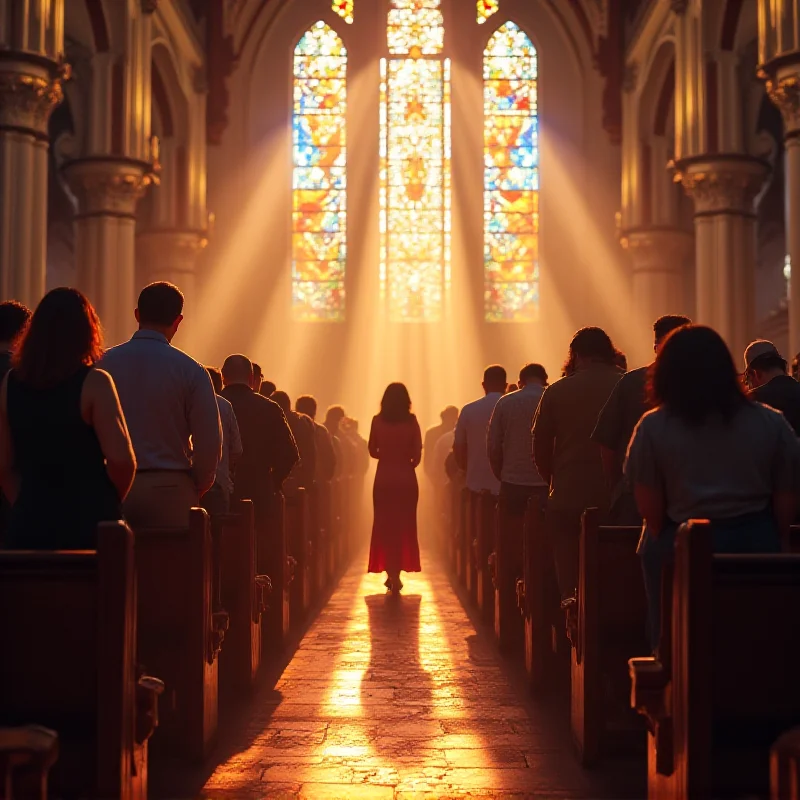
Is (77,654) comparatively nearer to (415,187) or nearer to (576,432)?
(576,432)

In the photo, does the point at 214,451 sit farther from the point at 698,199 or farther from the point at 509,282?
the point at 509,282

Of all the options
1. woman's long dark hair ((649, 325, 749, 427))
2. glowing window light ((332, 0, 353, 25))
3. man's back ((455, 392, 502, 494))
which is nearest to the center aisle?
woman's long dark hair ((649, 325, 749, 427))

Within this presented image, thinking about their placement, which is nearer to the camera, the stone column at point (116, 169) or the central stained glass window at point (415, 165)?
the stone column at point (116, 169)

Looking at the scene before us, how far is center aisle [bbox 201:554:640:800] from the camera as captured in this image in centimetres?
432

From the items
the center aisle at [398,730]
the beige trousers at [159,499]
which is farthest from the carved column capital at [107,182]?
the beige trousers at [159,499]

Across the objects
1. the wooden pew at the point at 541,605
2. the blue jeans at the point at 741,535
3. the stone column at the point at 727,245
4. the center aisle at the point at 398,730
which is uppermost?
the stone column at the point at 727,245

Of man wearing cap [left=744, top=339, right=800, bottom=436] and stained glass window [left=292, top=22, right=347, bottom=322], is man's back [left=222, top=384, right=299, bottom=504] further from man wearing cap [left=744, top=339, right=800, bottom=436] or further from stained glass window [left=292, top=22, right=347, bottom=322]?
stained glass window [left=292, top=22, right=347, bottom=322]

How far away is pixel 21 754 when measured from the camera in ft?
8.20

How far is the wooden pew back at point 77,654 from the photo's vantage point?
313 cm

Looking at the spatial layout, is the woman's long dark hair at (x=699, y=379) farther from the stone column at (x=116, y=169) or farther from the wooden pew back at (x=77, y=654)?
the stone column at (x=116, y=169)

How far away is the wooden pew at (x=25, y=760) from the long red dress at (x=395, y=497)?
26.6ft

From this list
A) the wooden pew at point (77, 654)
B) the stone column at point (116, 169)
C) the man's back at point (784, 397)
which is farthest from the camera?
the stone column at point (116, 169)

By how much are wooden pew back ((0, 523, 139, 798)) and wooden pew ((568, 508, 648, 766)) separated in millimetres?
1903

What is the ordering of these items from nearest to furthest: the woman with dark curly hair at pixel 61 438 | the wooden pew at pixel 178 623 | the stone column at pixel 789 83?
1. the woman with dark curly hair at pixel 61 438
2. the wooden pew at pixel 178 623
3. the stone column at pixel 789 83
